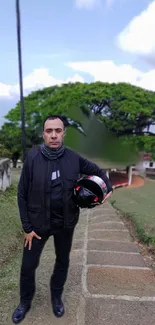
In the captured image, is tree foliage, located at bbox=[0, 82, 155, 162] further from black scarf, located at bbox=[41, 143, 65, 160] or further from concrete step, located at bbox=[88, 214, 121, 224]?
black scarf, located at bbox=[41, 143, 65, 160]

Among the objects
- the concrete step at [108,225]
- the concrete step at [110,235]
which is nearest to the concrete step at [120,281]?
the concrete step at [110,235]

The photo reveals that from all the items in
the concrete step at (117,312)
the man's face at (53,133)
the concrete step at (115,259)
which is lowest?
the concrete step at (115,259)

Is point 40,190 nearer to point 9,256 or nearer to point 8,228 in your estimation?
point 9,256

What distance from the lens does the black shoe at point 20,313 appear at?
2188 millimetres

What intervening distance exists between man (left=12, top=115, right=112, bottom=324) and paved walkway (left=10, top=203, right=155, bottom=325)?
0.37 m

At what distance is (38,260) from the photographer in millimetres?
2211

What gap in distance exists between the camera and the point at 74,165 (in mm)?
2158

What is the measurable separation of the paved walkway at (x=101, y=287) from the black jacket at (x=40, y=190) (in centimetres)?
69

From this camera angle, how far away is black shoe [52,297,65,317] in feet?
7.45

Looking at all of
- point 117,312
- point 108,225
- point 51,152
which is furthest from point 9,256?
point 108,225

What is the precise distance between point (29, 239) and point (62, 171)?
0.52m

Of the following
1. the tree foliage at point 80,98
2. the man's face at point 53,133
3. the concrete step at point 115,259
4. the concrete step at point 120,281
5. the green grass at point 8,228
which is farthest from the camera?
the tree foliage at point 80,98

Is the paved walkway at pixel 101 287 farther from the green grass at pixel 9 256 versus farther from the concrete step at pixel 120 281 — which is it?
the green grass at pixel 9 256

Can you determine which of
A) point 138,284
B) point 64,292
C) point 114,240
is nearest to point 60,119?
point 64,292
